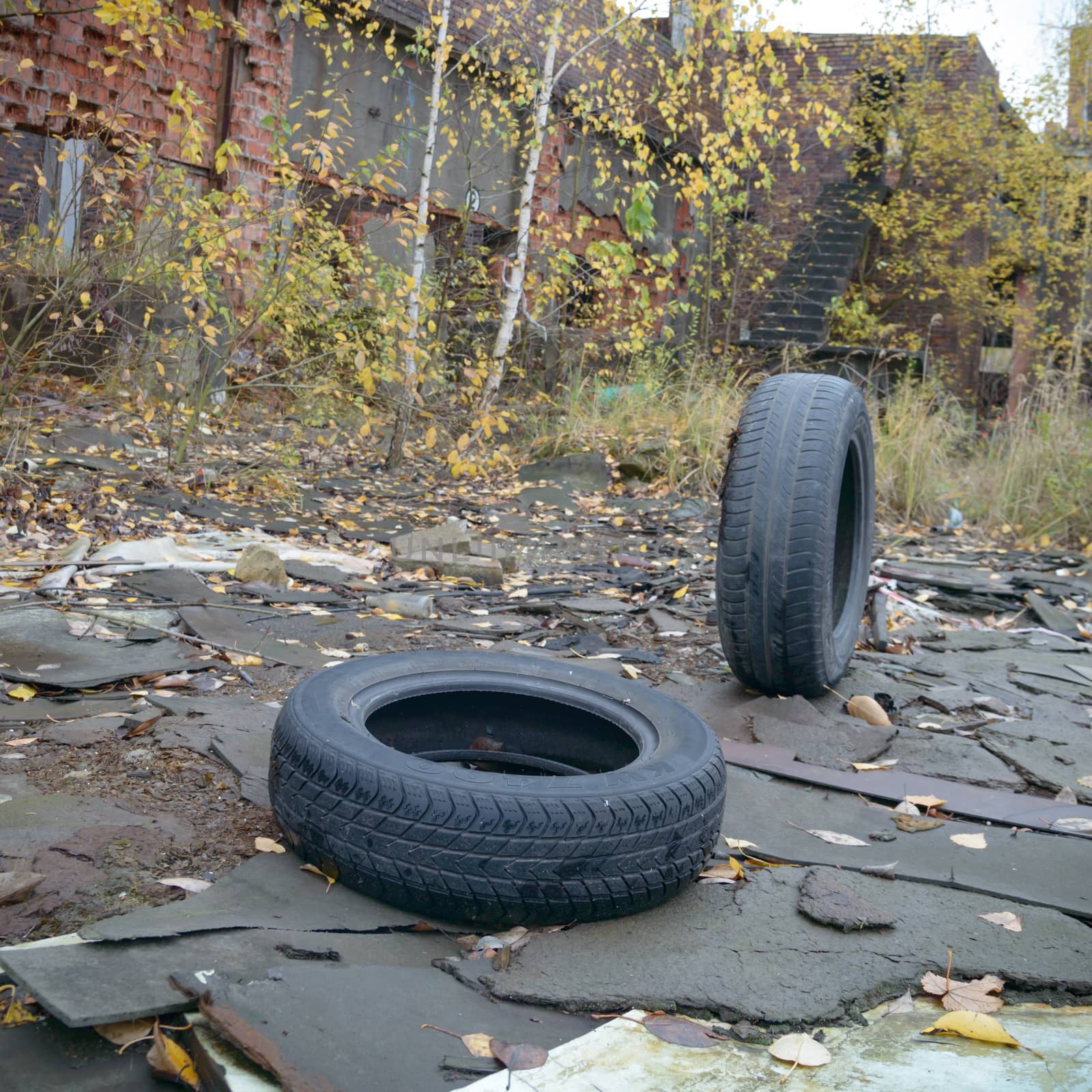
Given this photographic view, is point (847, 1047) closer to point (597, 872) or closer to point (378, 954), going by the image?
point (597, 872)

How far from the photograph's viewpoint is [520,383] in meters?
11.5

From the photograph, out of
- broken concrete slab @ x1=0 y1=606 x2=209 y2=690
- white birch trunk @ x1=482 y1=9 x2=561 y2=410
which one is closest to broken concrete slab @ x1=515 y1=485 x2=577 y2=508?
white birch trunk @ x1=482 y1=9 x2=561 y2=410

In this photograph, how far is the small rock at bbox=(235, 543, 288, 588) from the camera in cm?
525

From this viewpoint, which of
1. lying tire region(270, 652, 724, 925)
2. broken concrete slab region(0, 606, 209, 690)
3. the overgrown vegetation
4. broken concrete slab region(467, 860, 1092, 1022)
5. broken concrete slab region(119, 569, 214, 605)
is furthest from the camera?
the overgrown vegetation

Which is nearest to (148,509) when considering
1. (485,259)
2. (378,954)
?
(378,954)

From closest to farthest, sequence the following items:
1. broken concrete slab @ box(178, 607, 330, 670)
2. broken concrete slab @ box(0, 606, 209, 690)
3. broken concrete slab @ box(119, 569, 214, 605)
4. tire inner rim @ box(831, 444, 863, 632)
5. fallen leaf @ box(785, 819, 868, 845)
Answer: fallen leaf @ box(785, 819, 868, 845)
broken concrete slab @ box(0, 606, 209, 690)
broken concrete slab @ box(178, 607, 330, 670)
tire inner rim @ box(831, 444, 863, 632)
broken concrete slab @ box(119, 569, 214, 605)

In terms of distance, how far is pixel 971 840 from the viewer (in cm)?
289

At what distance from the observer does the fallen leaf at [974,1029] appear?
1.89m

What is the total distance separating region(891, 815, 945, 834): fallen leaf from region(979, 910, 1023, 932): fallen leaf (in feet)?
1.62

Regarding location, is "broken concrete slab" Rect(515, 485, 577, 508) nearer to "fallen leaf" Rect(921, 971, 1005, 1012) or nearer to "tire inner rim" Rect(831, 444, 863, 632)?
"tire inner rim" Rect(831, 444, 863, 632)

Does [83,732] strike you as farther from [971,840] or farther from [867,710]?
[867,710]

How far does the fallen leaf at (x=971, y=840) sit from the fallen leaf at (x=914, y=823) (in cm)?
6

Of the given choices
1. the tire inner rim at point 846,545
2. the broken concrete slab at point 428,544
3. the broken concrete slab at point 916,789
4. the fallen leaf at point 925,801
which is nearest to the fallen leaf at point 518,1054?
the broken concrete slab at point 916,789

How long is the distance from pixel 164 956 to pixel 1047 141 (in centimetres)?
1956
